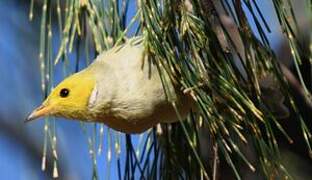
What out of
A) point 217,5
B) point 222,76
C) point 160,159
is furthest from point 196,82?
point 160,159

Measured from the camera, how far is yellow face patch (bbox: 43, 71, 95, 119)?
1077mm

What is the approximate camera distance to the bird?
1049 mm

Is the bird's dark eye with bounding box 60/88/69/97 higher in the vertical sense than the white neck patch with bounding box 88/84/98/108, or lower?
higher

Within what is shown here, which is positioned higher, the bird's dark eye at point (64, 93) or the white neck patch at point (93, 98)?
the bird's dark eye at point (64, 93)

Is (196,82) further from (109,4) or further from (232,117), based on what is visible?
(109,4)

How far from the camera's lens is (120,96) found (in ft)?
3.48

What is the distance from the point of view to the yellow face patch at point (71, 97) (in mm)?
1077

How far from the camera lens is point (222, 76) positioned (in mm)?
958

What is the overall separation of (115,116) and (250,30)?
0.21 meters

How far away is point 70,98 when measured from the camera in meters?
1.08

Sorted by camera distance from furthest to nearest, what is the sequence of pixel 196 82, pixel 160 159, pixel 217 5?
pixel 160 159 → pixel 217 5 → pixel 196 82

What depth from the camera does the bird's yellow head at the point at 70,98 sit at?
108cm

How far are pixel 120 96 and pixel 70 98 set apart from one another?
0.07 metres

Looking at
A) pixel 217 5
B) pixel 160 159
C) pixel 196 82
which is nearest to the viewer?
pixel 196 82
